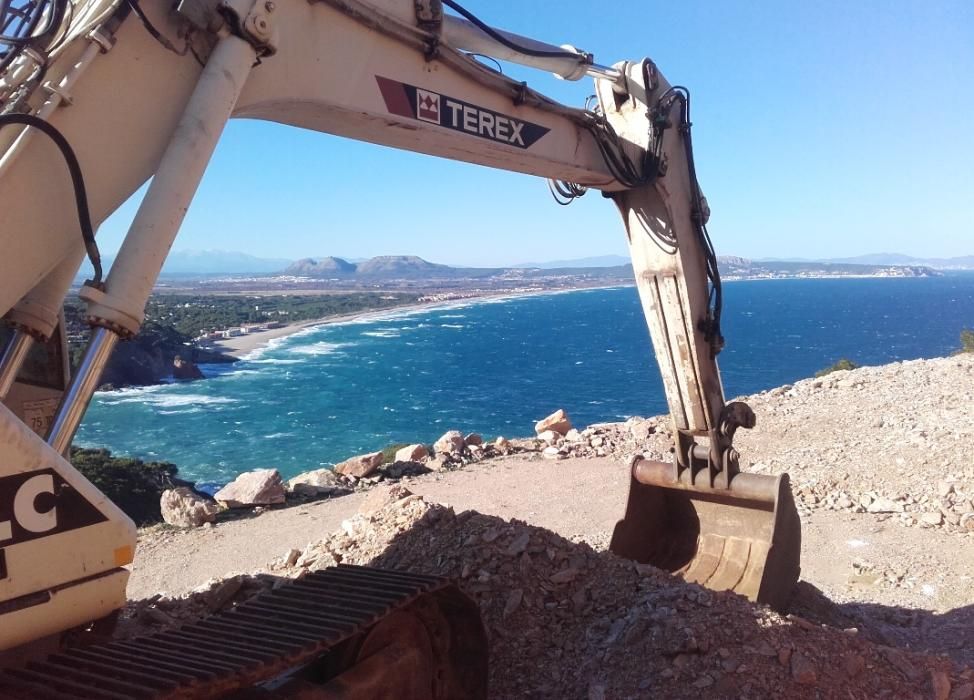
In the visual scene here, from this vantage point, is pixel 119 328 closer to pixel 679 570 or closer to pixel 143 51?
pixel 143 51

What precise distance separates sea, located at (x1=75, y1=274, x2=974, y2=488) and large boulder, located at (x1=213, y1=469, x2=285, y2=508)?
14.1m

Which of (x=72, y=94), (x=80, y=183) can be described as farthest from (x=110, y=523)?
(x=72, y=94)

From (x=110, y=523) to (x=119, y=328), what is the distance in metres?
0.66

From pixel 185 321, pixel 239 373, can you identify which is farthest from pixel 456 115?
pixel 185 321

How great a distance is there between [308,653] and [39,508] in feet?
3.51

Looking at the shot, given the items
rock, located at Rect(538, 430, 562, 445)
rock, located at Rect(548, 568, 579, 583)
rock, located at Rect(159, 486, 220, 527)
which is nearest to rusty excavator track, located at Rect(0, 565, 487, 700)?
rock, located at Rect(548, 568, 579, 583)

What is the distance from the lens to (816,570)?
8.75 metres

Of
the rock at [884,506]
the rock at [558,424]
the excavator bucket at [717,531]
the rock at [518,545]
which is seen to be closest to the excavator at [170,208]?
the excavator bucket at [717,531]

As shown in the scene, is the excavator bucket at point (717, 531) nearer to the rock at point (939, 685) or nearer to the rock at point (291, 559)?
the rock at point (939, 685)

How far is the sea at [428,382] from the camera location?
37500 millimetres

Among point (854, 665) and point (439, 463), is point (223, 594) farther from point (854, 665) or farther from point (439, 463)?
point (439, 463)

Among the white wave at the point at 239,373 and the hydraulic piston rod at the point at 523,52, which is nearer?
the hydraulic piston rod at the point at 523,52

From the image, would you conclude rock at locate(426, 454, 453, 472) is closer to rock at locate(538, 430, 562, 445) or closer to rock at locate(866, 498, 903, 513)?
rock at locate(538, 430, 562, 445)

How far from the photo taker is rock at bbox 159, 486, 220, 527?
1174cm
